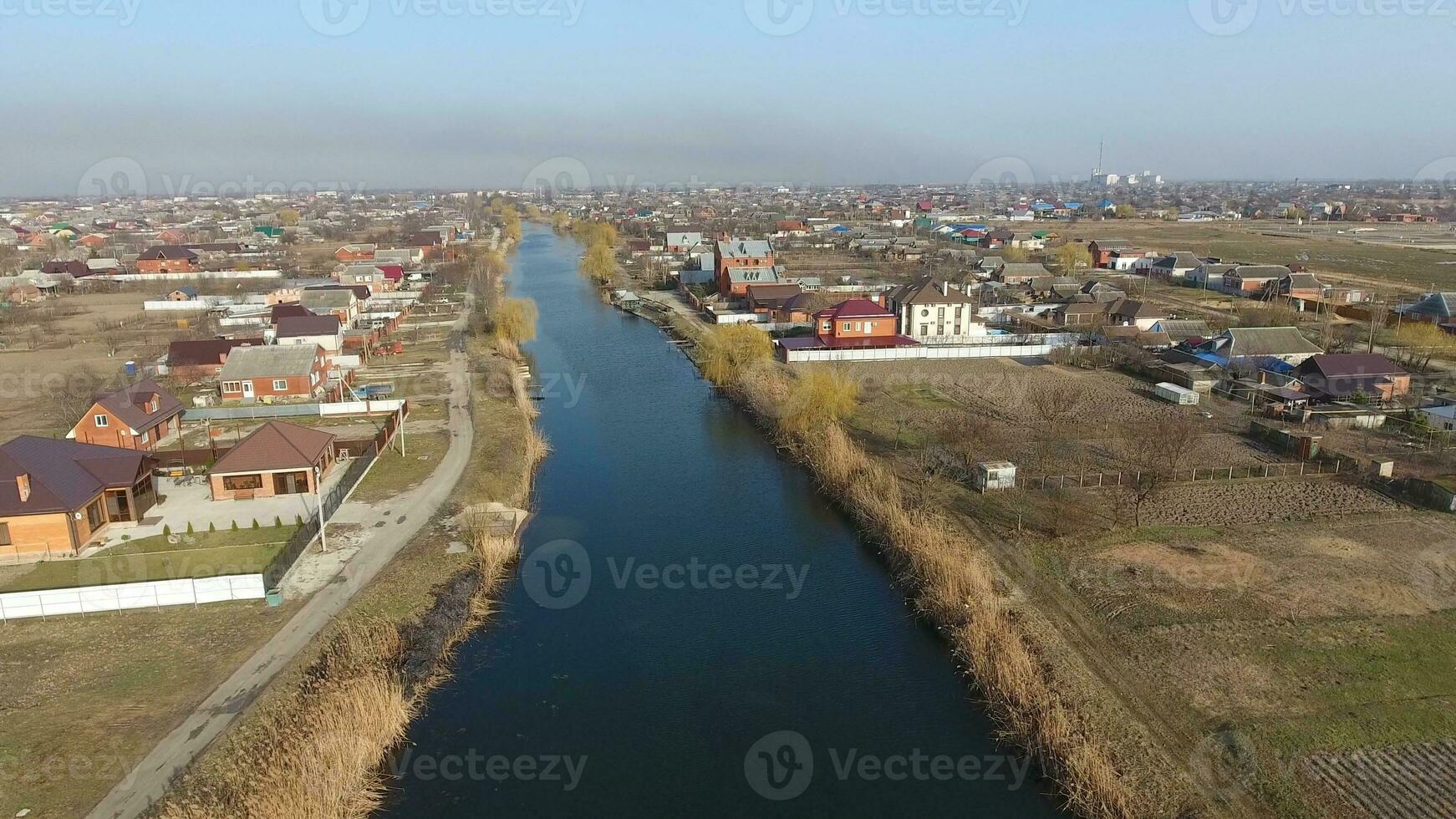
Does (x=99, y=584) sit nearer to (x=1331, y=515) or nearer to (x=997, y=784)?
(x=997, y=784)

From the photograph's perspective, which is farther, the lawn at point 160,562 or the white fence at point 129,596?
the lawn at point 160,562

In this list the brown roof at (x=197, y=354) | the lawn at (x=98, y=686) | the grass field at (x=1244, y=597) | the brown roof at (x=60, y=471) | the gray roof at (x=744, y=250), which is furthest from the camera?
the gray roof at (x=744, y=250)

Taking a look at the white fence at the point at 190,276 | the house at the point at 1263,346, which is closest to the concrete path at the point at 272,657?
the house at the point at 1263,346

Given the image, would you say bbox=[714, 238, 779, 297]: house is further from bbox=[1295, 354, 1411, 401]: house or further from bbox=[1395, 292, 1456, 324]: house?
bbox=[1395, 292, 1456, 324]: house

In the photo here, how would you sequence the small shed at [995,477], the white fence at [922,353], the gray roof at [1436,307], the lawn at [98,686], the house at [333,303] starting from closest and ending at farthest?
the lawn at [98,686]
the small shed at [995,477]
the white fence at [922,353]
the gray roof at [1436,307]
the house at [333,303]

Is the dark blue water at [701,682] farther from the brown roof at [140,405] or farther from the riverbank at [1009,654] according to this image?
the brown roof at [140,405]

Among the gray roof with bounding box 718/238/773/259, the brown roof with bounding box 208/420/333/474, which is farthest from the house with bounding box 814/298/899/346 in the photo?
the brown roof with bounding box 208/420/333/474
